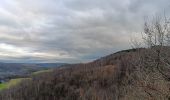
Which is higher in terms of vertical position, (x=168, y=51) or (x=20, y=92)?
(x=168, y=51)

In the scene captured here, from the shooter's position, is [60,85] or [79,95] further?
[60,85]

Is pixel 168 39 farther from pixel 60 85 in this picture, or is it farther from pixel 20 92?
pixel 60 85

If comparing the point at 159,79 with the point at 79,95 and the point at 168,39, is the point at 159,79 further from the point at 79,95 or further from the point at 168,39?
the point at 79,95

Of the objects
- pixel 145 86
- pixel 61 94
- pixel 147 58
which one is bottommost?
pixel 61 94

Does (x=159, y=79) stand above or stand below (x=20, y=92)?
above

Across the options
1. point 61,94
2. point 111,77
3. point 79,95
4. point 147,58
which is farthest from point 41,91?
point 147,58

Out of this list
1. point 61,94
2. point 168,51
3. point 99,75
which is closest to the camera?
point 168,51

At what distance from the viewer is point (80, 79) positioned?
121m

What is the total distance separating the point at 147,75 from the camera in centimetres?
1076

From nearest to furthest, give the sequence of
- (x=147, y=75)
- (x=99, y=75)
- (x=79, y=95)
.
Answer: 1. (x=147, y=75)
2. (x=79, y=95)
3. (x=99, y=75)

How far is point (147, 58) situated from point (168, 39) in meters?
1.06

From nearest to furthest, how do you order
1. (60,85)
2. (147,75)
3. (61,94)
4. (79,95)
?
(147,75) < (79,95) < (61,94) < (60,85)

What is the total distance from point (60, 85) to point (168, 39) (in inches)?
4190

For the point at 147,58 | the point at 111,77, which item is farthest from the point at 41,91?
the point at 147,58
